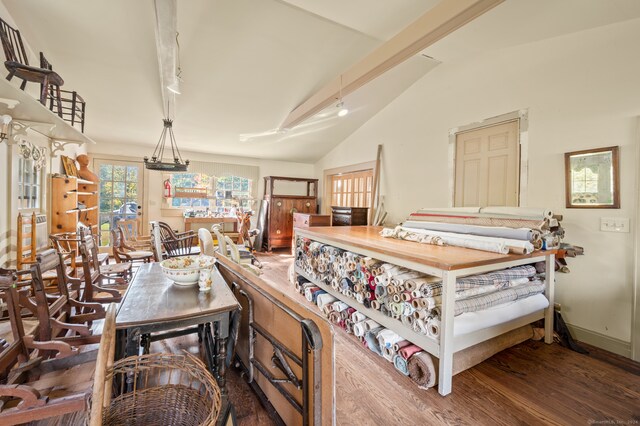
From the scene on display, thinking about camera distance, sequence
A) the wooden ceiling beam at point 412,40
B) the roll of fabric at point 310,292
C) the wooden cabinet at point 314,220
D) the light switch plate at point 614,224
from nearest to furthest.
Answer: the wooden ceiling beam at point 412,40 < the light switch plate at point 614,224 < the roll of fabric at point 310,292 < the wooden cabinet at point 314,220

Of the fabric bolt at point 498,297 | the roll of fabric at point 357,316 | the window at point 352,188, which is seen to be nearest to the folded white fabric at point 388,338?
the roll of fabric at point 357,316

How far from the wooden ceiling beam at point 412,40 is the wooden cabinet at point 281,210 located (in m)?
2.83

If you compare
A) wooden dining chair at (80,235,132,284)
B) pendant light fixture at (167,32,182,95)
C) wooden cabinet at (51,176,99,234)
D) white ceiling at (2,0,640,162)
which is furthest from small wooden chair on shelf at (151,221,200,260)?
white ceiling at (2,0,640,162)

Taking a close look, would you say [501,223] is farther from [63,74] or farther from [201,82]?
[63,74]

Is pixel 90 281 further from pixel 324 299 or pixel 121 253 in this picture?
pixel 324 299

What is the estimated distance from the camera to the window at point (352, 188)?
520cm

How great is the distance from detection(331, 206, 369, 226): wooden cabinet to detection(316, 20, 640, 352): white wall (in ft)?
5.13

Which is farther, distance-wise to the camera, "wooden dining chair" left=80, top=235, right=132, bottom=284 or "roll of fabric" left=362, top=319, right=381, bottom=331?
"roll of fabric" left=362, top=319, right=381, bottom=331

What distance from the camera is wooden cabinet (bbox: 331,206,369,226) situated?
4.70 metres

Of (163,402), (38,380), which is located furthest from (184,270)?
(38,380)

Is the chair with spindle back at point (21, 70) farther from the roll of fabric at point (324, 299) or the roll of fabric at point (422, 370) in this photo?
the roll of fabric at point (422, 370)

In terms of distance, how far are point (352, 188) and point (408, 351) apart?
4.13 metres

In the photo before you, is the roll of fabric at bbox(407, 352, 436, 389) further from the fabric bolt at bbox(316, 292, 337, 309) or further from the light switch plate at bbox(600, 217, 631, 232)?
the light switch plate at bbox(600, 217, 631, 232)

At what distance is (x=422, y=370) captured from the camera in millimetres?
1704
